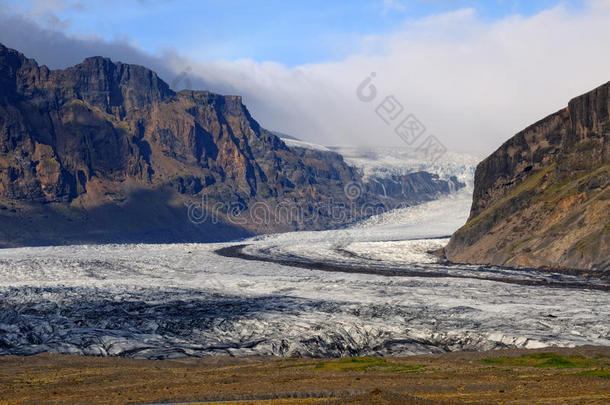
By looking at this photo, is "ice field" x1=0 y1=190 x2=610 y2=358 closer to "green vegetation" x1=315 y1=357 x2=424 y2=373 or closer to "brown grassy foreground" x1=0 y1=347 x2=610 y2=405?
"brown grassy foreground" x1=0 y1=347 x2=610 y2=405

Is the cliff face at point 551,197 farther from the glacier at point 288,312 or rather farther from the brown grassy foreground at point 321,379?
the brown grassy foreground at point 321,379

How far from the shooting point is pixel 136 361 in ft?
129

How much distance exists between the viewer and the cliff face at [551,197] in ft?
288

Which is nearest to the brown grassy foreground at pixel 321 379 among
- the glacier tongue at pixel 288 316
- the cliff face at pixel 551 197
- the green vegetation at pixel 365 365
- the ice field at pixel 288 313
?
the green vegetation at pixel 365 365

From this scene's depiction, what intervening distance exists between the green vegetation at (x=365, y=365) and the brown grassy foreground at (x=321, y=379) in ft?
0.15

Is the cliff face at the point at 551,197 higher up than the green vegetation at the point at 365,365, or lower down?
higher up

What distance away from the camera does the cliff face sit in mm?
87688

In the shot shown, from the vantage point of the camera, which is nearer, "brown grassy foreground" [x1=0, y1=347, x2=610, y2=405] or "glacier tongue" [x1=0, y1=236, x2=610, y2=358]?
"brown grassy foreground" [x1=0, y1=347, x2=610, y2=405]

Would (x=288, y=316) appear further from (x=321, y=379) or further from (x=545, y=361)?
(x=321, y=379)

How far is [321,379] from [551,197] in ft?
254

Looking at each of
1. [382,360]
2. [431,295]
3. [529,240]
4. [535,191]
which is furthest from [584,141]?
[382,360]

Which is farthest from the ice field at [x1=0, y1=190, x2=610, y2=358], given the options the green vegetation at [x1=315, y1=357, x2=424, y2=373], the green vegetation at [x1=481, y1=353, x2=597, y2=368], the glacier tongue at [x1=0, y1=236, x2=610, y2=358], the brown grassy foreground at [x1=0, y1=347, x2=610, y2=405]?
the green vegetation at [x1=315, y1=357, x2=424, y2=373]

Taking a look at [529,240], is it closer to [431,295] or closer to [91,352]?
[431,295]

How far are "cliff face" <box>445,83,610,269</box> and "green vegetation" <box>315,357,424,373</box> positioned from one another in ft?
166
